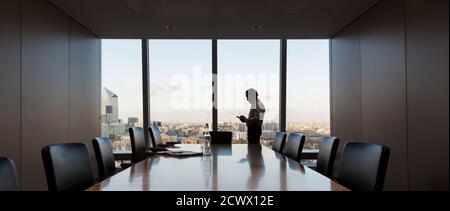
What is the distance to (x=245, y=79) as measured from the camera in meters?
8.03

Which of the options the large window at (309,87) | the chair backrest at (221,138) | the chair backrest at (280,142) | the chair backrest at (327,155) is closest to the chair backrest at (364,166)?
the chair backrest at (327,155)

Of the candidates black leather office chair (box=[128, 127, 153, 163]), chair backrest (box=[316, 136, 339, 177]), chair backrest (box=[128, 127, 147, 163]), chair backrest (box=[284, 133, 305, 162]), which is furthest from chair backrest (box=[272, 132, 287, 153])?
chair backrest (box=[128, 127, 147, 163])

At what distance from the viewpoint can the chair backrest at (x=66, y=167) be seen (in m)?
1.86

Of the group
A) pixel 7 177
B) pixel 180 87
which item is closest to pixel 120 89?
pixel 180 87

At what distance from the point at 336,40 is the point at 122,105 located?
4428 millimetres

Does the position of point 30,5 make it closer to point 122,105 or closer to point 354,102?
point 122,105

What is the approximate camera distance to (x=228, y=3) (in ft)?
16.5

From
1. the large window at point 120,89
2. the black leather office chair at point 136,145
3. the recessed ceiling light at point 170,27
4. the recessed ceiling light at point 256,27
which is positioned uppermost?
the recessed ceiling light at point 170,27

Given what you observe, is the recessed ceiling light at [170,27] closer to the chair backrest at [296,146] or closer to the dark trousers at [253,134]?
the dark trousers at [253,134]

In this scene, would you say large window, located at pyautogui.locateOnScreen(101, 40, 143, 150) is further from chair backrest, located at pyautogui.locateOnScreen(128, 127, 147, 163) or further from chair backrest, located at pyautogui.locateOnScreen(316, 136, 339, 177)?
chair backrest, located at pyautogui.locateOnScreen(316, 136, 339, 177)

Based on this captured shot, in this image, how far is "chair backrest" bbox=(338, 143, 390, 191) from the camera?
1.87 meters

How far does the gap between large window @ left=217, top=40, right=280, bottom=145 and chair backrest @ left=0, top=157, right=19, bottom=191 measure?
6425mm

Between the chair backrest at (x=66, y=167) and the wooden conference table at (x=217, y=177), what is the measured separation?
24cm
